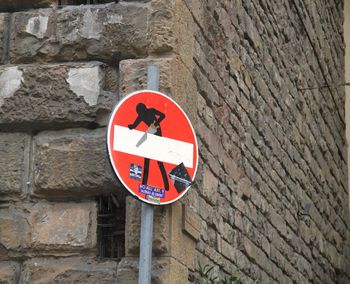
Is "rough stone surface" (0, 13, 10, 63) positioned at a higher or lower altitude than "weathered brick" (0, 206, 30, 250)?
higher

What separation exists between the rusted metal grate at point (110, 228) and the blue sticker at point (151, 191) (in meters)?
0.43

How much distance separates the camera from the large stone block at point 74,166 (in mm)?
4191

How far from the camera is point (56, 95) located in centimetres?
436

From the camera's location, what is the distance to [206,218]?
4.77m

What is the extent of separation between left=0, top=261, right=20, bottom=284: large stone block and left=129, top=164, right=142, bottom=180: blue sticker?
2.83 feet

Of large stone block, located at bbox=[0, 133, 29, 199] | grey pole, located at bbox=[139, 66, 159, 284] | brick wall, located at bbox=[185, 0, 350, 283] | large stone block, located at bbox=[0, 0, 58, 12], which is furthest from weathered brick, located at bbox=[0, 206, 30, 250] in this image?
large stone block, located at bbox=[0, 0, 58, 12]

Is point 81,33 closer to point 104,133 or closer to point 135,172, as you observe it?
point 104,133

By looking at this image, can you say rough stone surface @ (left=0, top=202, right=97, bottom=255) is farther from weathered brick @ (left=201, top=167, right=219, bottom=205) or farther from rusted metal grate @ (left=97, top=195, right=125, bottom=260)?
weathered brick @ (left=201, top=167, right=219, bottom=205)

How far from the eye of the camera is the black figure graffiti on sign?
12.4 feet

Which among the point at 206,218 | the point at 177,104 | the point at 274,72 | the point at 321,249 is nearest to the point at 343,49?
the point at 321,249

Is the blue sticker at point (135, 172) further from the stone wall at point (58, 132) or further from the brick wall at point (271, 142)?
the brick wall at point (271, 142)

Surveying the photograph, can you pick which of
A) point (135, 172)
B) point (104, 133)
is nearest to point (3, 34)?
point (104, 133)

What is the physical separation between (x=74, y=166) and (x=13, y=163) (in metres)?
0.32

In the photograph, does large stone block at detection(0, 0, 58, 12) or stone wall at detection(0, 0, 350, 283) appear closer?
stone wall at detection(0, 0, 350, 283)
